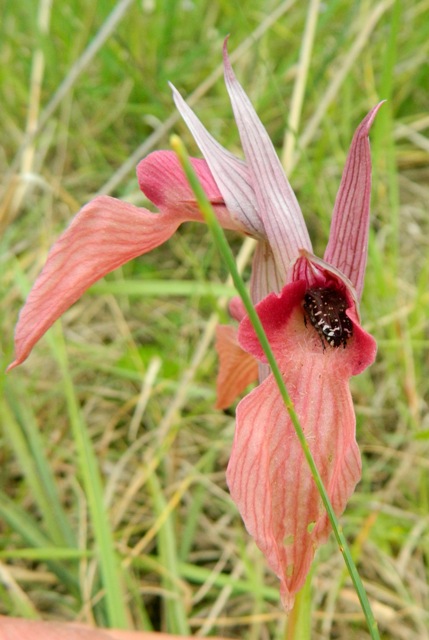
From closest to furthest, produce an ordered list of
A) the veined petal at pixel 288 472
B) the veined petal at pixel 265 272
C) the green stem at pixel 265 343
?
the green stem at pixel 265 343 → the veined petal at pixel 288 472 → the veined petal at pixel 265 272

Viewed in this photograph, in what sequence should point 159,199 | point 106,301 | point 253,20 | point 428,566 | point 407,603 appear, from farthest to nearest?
point 253,20
point 106,301
point 428,566
point 407,603
point 159,199

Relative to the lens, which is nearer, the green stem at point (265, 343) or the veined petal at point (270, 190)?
the green stem at point (265, 343)

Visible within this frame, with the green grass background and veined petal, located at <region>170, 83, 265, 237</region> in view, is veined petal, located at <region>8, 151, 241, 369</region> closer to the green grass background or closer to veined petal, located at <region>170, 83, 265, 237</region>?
veined petal, located at <region>170, 83, 265, 237</region>

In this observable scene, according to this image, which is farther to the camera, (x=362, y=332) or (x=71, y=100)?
(x=71, y=100)

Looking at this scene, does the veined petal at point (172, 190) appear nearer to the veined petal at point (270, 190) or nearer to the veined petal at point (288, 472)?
the veined petal at point (270, 190)

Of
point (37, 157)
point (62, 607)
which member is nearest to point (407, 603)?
point (62, 607)

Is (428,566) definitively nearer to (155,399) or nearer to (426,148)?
(155,399)

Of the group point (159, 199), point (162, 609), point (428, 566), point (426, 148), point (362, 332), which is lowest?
point (428, 566)

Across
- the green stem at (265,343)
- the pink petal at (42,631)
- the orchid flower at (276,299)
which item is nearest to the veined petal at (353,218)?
the orchid flower at (276,299)
